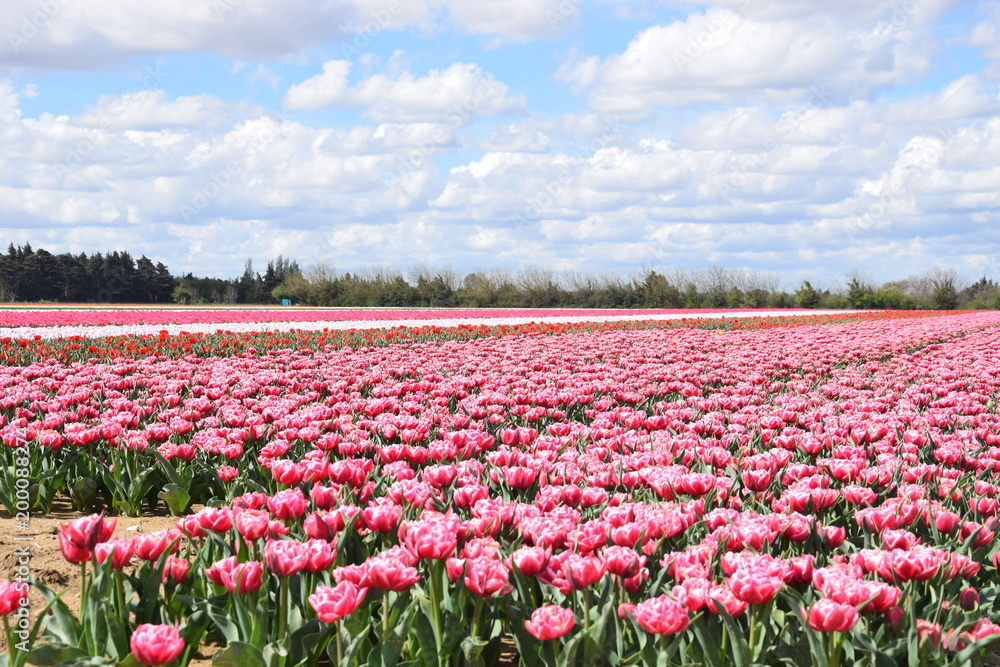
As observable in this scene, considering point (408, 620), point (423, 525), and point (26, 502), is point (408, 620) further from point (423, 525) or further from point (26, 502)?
point (26, 502)

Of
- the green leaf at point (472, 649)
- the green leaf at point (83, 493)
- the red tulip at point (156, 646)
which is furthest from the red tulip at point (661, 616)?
the green leaf at point (83, 493)

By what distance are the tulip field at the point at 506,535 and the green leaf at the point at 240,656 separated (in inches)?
0.6

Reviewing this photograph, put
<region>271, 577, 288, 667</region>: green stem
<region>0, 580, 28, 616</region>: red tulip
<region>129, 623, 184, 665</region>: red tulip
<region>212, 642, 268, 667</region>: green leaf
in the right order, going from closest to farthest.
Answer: <region>129, 623, 184, 665</region>: red tulip
<region>0, 580, 28, 616</region>: red tulip
<region>212, 642, 268, 667</region>: green leaf
<region>271, 577, 288, 667</region>: green stem

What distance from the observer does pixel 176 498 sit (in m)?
4.88

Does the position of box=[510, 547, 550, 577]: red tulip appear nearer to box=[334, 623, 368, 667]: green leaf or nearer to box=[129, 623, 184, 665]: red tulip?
box=[334, 623, 368, 667]: green leaf

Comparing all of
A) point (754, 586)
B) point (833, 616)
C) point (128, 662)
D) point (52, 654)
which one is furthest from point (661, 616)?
point (52, 654)

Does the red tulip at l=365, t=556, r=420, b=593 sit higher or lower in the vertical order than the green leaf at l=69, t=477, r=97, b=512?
higher

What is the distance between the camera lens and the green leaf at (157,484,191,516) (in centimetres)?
486

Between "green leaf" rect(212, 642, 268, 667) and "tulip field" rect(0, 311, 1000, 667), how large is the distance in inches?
0.6

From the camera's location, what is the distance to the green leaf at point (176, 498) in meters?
4.86

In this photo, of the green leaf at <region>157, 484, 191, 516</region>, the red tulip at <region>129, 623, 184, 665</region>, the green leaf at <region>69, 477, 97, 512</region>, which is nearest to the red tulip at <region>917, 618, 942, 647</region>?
the red tulip at <region>129, 623, 184, 665</region>

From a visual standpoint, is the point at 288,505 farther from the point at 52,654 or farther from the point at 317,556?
the point at 52,654

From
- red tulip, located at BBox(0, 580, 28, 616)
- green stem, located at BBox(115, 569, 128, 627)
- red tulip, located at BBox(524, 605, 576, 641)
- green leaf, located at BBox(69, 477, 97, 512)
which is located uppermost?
red tulip, located at BBox(0, 580, 28, 616)

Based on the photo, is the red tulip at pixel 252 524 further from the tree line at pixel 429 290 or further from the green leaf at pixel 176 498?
the tree line at pixel 429 290
